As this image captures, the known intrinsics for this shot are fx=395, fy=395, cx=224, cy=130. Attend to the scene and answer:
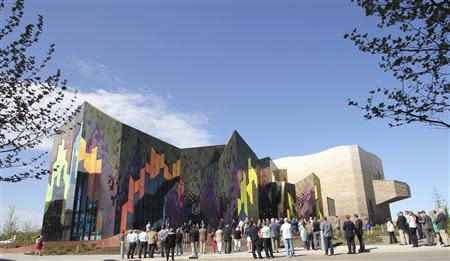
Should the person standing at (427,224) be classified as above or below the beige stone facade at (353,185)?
below

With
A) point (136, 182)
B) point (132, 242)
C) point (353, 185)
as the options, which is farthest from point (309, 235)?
point (353, 185)

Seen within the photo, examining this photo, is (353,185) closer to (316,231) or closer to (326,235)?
(316,231)

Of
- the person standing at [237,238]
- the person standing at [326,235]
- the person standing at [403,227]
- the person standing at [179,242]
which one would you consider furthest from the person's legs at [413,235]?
the person standing at [179,242]

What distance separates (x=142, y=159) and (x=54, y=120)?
1636 cm

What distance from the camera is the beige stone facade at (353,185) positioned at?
6216 cm

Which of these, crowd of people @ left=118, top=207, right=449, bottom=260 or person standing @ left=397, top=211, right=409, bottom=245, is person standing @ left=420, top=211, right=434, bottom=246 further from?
person standing @ left=397, top=211, right=409, bottom=245

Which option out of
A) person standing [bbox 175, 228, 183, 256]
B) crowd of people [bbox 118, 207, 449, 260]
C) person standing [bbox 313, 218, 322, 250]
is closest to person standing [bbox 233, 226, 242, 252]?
crowd of people [bbox 118, 207, 449, 260]

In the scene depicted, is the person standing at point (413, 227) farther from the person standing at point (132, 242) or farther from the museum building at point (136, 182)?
the museum building at point (136, 182)

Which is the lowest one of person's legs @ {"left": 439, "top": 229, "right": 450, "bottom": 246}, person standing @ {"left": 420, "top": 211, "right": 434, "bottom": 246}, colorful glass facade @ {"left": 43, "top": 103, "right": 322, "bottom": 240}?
person's legs @ {"left": 439, "top": 229, "right": 450, "bottom": 246}

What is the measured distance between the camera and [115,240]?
24.5 m

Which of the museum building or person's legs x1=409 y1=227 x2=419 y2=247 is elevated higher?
the museum building

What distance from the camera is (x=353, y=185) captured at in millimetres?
62844

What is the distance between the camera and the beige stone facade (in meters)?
62.2

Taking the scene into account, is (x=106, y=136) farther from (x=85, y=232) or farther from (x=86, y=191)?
(x=85, y=232)
